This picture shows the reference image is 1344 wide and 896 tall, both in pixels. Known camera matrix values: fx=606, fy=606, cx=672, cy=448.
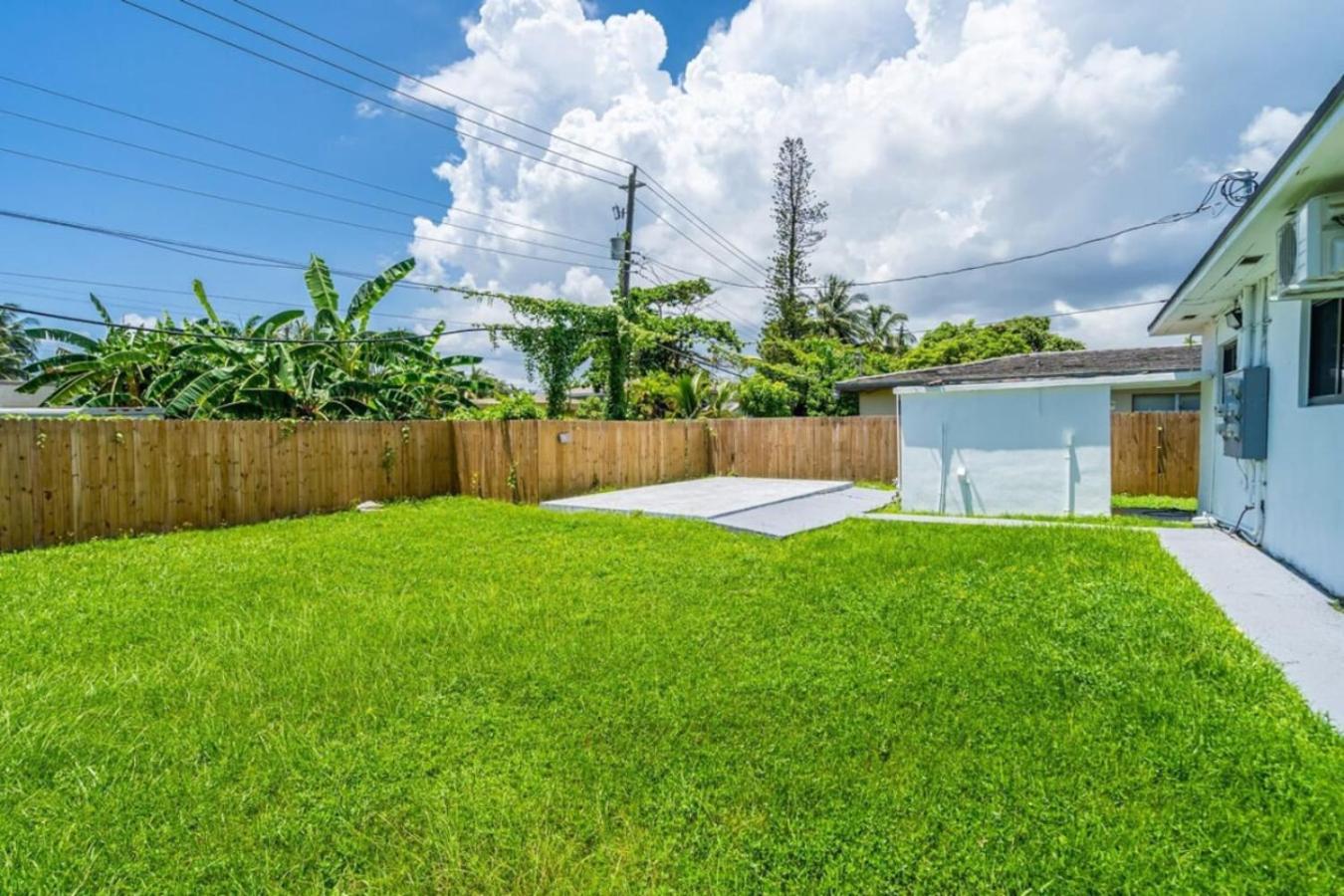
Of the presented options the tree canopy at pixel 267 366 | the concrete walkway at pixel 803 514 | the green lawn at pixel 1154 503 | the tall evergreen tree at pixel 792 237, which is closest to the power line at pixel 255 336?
the tree canopy at pixel 267 366

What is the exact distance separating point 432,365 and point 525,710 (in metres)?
13.1

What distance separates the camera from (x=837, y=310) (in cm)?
3169

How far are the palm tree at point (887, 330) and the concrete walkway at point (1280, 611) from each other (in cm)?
2794

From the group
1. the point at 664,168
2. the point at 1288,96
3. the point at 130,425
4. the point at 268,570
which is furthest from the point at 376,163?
the point at 1288,96

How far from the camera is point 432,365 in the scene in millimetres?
14766

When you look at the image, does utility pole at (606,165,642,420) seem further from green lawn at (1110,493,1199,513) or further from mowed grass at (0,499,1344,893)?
mowed grass at (0,499,1344,893)

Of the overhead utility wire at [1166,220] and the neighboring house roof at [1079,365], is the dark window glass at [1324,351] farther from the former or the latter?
the neighboring house roof at [1079,365]

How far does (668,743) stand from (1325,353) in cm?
601

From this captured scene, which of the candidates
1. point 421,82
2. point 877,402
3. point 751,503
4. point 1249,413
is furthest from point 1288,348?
point 421,82

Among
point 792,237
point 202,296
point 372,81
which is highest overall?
point 792,237

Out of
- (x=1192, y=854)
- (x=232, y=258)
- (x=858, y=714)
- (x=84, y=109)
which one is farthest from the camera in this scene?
(x=232, y=258)

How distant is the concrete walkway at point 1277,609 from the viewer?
10.2 feet

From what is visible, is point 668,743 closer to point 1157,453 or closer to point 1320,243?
point 1320,243

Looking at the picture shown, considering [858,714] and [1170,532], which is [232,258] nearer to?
[858,714]
